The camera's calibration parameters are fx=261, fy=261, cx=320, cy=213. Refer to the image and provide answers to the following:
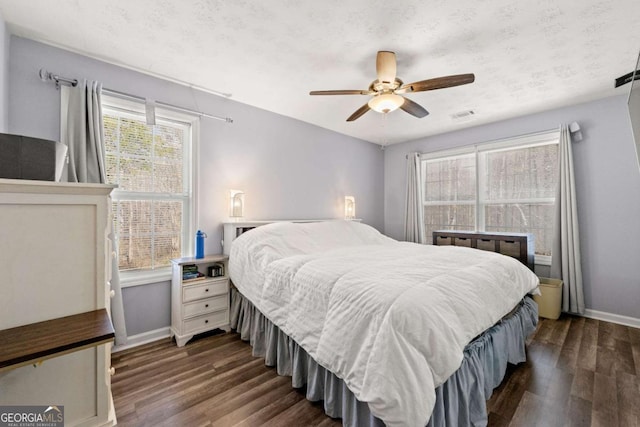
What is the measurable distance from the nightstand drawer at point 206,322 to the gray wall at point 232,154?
14.3 inches

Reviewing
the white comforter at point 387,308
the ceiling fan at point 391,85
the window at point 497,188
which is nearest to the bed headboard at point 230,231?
the white comforter at point 387,308

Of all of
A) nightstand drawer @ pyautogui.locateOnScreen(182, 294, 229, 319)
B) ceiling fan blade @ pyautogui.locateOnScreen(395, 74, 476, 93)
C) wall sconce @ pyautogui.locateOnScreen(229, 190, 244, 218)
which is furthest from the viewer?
wall sconce @ pyautogui.locateOnScreen(229, 190, 244, 218)

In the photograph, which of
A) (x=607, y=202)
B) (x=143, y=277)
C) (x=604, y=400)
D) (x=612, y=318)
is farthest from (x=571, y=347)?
(x=143, y=277)

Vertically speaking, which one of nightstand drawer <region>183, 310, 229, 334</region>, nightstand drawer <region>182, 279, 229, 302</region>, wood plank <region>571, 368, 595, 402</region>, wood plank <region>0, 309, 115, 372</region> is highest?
wood plank <region>0, 309, 115, 372</region>

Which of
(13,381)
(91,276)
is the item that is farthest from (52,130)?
(13,381)

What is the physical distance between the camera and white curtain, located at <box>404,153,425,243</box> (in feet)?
14.9

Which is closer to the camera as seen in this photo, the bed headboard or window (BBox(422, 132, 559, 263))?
the bed headboard

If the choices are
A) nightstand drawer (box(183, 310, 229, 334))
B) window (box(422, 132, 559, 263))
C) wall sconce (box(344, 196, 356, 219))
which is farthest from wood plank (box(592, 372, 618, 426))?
wall sconce (box(344, 196, 356, 219))

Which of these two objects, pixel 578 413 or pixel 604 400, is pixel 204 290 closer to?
pixel 578 413

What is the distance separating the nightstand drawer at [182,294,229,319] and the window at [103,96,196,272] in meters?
0.58

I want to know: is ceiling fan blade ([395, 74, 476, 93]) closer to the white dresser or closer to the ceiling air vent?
the ceiling air vent

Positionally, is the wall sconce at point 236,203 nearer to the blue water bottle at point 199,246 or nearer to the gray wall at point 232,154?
the gray wall at point 232,154

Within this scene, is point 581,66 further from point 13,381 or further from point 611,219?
point 13,381

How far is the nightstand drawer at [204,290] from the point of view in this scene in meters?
2.46
